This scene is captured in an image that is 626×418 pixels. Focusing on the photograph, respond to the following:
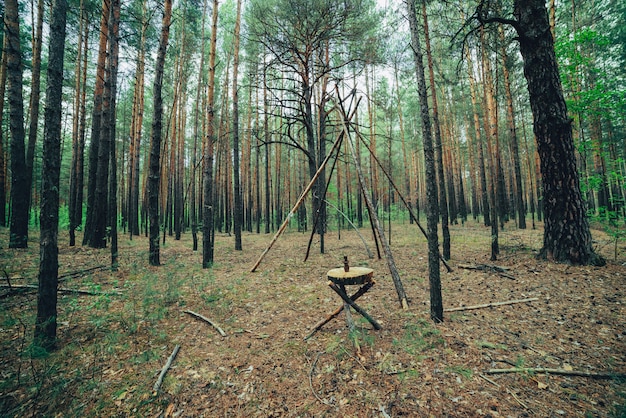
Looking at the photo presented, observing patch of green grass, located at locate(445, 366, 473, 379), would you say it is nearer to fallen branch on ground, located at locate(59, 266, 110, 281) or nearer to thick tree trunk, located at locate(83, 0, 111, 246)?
fallen branch on ground, located at locate(59, 266, 110, 281)

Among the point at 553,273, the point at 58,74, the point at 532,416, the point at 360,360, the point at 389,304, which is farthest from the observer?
the point at 553,273

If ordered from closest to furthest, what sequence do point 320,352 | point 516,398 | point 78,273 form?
point 516,398 → point 320,352 → point 78,273

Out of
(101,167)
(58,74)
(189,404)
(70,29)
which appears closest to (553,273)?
(189,404)

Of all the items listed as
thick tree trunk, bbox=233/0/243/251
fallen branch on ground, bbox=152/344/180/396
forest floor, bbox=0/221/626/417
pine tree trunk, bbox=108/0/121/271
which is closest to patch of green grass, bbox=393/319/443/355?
forest floor, bbox=0/221/626/417

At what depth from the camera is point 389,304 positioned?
5031mm

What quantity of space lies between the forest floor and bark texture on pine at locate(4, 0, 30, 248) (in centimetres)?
319

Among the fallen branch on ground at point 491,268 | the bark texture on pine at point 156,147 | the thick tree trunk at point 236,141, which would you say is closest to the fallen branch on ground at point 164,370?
the bark texture on pine at point 156,147

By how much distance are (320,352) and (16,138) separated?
1243 centimetres

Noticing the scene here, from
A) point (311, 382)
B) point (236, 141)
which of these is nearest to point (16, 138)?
point (236, 141)

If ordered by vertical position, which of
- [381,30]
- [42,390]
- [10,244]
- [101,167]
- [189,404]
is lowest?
[189,404]

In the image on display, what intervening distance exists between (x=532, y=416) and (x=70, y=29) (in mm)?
19015

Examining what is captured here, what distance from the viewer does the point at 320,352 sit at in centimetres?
358

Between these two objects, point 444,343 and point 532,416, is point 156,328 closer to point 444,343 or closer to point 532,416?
point 444,343

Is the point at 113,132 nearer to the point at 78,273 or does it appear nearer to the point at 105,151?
the point at 105,151
